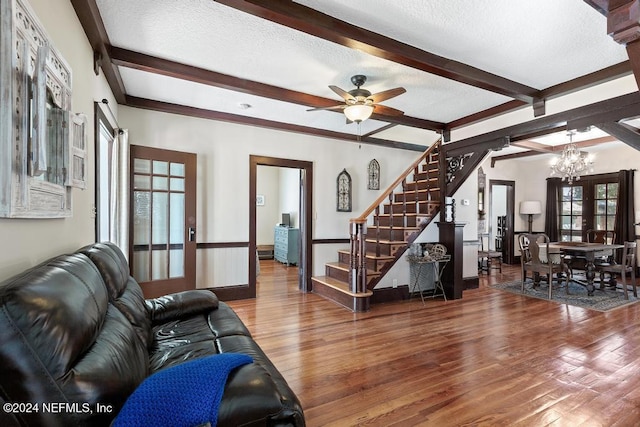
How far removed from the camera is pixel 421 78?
330cm

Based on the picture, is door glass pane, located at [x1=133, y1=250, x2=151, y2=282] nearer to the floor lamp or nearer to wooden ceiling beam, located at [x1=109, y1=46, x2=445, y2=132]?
wooden ceiling beam, located at [x1=109, y1=46, x2=445, y2=132]

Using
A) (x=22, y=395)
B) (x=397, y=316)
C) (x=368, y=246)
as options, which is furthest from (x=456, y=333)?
(x=22, y=395)

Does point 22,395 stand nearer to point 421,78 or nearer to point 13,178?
point 13,178

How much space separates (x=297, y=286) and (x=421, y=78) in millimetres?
3722

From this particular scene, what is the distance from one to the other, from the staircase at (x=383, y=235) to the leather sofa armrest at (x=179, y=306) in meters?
2.14

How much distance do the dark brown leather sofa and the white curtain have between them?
1881 mm

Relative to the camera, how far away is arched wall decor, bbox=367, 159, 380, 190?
5.78 metres

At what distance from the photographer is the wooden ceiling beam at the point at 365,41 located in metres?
2.10

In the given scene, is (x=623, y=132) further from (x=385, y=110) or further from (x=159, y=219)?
(x=159, y=219)

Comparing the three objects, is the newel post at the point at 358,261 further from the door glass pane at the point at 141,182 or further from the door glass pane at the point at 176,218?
the door glass pane at the point at 141,182

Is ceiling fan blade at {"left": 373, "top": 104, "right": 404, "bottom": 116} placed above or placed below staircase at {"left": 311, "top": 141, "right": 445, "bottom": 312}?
above

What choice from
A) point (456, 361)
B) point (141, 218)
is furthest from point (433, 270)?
point (141, 218)

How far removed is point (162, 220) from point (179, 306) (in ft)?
6.84

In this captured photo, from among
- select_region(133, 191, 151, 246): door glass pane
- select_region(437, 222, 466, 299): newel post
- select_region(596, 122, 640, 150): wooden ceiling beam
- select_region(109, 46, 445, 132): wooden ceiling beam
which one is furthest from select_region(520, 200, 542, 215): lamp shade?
select_region(133, 191, 151, 246): door glass pane
